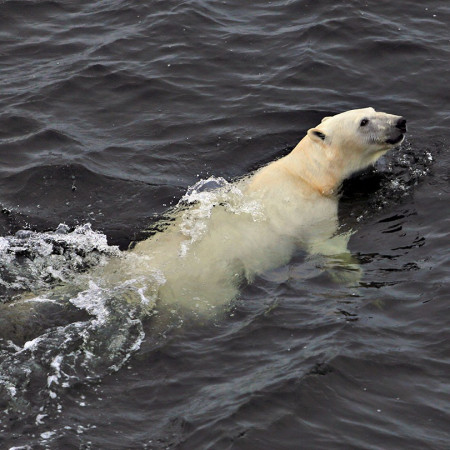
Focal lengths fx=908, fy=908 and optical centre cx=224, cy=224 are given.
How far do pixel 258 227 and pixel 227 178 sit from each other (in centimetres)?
183

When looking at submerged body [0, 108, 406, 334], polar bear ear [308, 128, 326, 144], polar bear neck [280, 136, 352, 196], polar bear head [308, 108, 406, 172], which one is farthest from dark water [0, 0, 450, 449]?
polar bear ear [308, 128, 326, 144]

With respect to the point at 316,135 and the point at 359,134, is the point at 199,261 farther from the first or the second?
the point at 359,134

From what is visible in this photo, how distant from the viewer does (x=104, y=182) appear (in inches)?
458

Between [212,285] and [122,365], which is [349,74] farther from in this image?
[122,365]

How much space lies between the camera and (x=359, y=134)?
34.8 ft

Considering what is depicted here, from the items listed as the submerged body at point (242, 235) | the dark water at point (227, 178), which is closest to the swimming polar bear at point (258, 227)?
the submerged body at point (242, 235)

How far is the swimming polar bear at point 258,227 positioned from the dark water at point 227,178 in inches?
10.7

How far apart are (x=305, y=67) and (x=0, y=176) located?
16.7 ft

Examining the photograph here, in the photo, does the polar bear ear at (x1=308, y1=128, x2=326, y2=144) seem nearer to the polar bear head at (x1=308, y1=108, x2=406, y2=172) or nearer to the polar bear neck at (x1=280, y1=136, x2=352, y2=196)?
the polar bear head at (x1=308, y1=108, x2=406, y2=172)

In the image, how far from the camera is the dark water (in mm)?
7500

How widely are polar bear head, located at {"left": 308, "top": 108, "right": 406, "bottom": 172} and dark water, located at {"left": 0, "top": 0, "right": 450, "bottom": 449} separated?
0.55 meters

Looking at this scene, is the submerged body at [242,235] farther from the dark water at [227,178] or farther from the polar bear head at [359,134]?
the dark water at [227,178]

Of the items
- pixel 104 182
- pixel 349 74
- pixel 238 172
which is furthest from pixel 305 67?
pixel 104 182

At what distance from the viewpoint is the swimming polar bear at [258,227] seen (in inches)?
367
